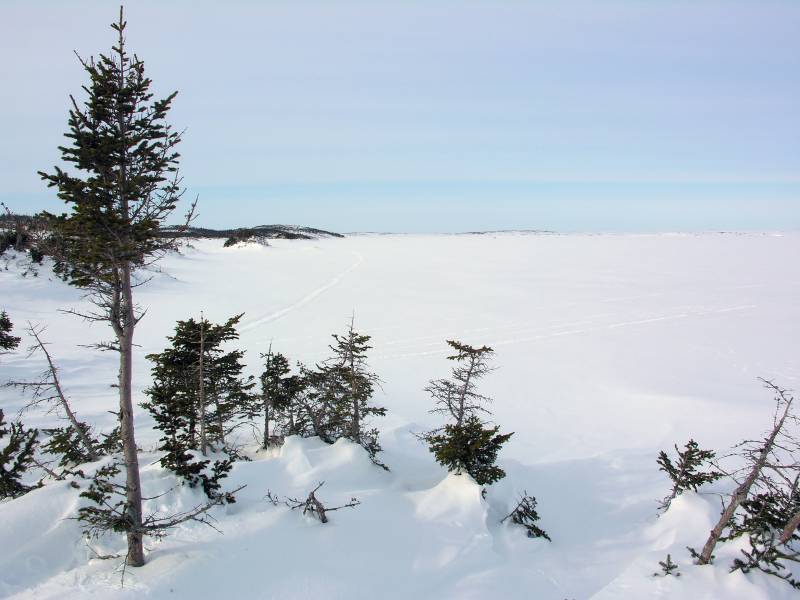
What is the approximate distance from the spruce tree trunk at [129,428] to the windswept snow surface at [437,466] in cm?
45

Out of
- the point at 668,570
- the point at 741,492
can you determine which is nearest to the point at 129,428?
the point at 668,570

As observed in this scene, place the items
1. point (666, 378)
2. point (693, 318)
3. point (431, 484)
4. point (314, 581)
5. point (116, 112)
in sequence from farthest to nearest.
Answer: point (693, 318) → point (666, 378) → point (431, 484) → point (314, 581) → point (116, 112)

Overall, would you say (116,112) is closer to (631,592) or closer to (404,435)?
(631,592)

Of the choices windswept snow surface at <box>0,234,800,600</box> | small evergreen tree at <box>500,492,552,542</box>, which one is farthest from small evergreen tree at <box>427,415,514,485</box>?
small evergreen tree at <box>500,492,552,542</box>

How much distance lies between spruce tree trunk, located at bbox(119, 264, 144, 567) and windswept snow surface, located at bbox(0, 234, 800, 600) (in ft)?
1.48

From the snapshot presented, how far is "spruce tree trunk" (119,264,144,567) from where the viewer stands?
6.52 metres

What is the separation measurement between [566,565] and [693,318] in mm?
28243

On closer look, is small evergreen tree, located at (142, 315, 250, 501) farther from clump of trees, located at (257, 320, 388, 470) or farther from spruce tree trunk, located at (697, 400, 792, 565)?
spruce tree trunk, located at (697, 400, 792, 565)

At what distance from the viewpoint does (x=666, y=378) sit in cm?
2041

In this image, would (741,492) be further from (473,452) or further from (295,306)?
(295,306)

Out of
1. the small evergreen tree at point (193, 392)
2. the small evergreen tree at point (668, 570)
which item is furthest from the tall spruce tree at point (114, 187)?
the small evergreen tree at point (668, 570)

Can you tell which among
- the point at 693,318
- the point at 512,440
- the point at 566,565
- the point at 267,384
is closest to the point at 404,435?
the point at 512,440

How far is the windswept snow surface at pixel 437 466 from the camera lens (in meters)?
7.54

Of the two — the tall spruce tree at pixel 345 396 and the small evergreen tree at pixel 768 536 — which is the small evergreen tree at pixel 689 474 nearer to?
the small evergreen tree at pixel 768 536
